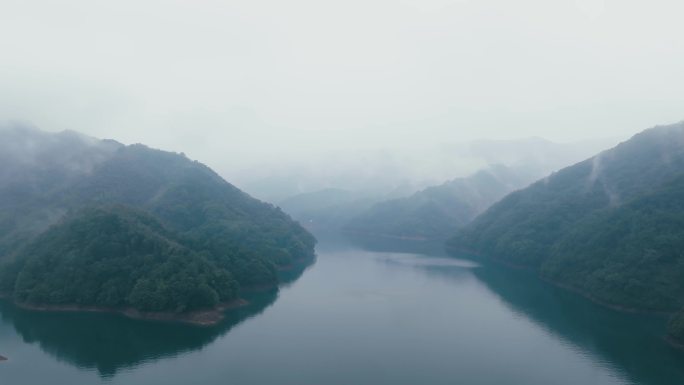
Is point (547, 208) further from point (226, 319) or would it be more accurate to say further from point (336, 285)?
point (226, 319)

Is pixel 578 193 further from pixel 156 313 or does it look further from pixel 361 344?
pixel 156 313

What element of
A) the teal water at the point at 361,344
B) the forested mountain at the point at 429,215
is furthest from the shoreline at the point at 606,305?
the forested mountain at the point at 429,215

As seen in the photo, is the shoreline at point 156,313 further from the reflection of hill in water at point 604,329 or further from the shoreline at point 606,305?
the shoreline at point 606,305

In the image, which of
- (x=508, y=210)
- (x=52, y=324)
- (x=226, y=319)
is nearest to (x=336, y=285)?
(x=226, y=319)

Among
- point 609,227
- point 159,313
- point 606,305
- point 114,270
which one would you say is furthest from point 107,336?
point 609,227

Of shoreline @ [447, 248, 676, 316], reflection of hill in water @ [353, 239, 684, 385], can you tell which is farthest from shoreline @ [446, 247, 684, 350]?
reflection of hill in water @ [353, 239, 684, 385]

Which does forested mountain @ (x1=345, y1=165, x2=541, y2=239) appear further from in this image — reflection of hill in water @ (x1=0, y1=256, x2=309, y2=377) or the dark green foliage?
reflection of hill in water @ (x1=0, y1=256, x2=309, y2=377)
